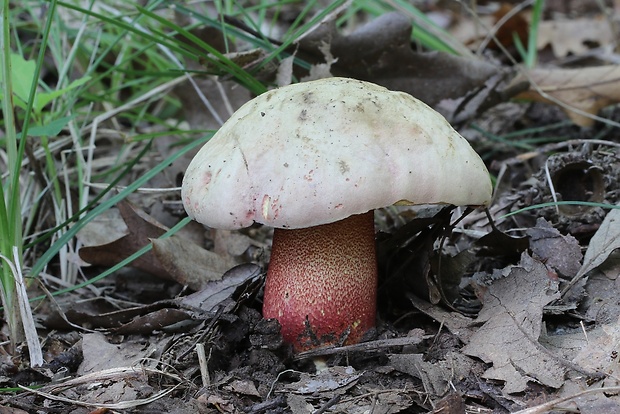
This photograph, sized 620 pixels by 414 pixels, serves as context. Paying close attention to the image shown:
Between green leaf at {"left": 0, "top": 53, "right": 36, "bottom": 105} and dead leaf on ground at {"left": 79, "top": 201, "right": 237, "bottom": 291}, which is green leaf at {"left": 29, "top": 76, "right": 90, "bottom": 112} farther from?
dead leaf on ground at {"left": 79, "top": 201, "right": 237, "bottom": 291}

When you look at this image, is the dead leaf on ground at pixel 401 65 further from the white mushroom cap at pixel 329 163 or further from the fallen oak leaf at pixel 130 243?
the white mushroom cap at pixel 329 163

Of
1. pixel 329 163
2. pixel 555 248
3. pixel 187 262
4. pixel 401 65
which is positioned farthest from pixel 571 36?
pixel 329 163

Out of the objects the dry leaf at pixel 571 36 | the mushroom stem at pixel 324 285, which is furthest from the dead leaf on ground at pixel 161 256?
the dry leaf at pixel 571 36

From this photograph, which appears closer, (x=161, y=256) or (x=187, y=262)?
(x=161, y=256)

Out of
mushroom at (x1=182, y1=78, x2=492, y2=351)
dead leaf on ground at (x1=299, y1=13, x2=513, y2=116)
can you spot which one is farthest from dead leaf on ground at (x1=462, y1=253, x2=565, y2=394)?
dead leaf on ground at (x1=299, y1=13, x2=513, y2=116)

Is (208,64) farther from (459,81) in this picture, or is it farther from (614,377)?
(614,377)

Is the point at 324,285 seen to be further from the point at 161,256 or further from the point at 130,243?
the point at 130,243

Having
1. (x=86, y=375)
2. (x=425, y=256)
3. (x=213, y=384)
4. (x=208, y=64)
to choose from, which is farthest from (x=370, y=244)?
(x=208, y=64)
